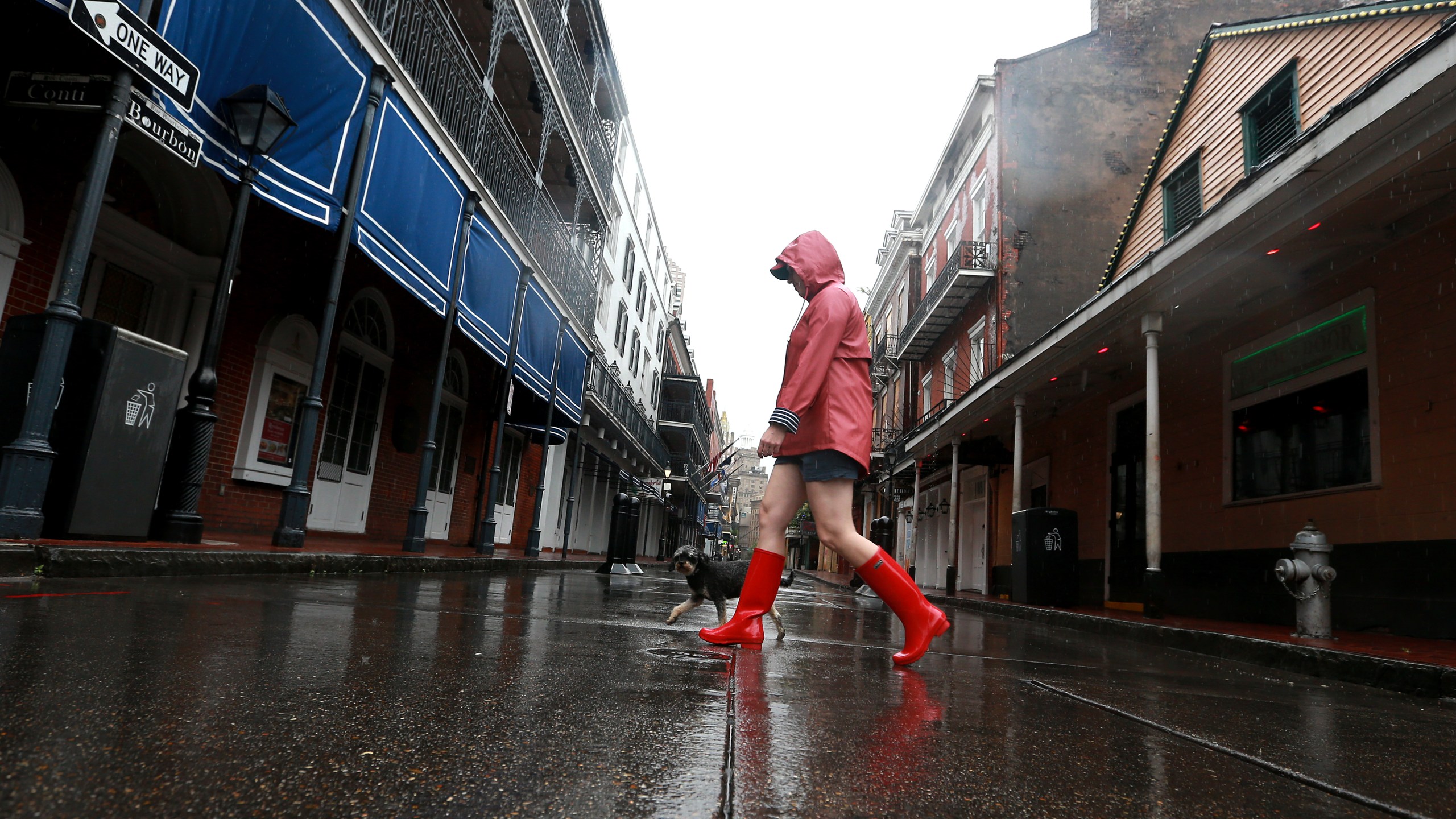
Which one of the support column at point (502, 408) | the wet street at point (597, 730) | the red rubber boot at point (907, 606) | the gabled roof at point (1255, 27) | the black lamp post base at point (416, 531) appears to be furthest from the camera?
the support column at point (502, 408)

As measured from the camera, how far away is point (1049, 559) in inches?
391

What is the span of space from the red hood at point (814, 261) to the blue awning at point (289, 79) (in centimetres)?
408

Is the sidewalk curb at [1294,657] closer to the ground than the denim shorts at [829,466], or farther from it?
closer to the ground

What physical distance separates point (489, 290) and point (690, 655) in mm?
8682

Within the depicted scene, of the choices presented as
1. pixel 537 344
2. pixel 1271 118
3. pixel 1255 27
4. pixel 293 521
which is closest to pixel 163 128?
pixel 293 521

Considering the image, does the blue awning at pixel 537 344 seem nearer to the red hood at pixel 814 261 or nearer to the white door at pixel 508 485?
the white door at pixel 508 485

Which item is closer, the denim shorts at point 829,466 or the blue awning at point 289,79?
the denim shorts at point 829,466

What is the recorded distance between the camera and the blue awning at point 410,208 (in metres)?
7.27

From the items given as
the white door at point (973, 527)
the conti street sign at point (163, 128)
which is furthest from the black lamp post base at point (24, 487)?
the white door at point (973, 527)

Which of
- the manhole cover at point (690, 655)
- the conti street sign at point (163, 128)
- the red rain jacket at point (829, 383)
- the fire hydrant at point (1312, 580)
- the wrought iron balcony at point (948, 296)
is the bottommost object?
the manhole cover at point (690, 655)

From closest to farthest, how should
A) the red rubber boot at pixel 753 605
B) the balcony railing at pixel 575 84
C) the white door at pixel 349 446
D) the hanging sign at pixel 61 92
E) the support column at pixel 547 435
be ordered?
the red rubber boot at pixel 753 605 → the hanging sign at pixel 61 92 → the white door at pixel 349 446 → the balcony railing at pixel 575 84 → the support column at pixel 547 435

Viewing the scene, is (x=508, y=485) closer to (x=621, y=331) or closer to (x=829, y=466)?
(x=621, y=331)

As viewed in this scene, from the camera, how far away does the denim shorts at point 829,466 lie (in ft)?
10.2

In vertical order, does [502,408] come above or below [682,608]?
above
